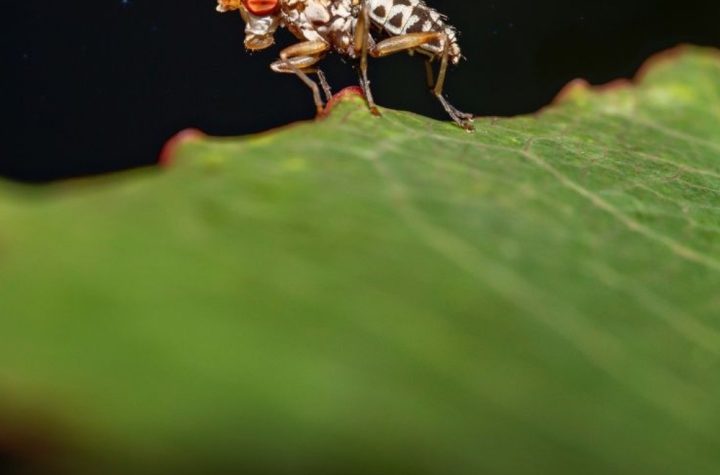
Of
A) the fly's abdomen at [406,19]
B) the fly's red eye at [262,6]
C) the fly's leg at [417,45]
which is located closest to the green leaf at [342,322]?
the fly's leg at [417,45]

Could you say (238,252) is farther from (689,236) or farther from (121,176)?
(689,236)

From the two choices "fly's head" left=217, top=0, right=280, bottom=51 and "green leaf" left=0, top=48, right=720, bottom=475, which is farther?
"fly's head" left=217, top=0, right=280, bottom=51

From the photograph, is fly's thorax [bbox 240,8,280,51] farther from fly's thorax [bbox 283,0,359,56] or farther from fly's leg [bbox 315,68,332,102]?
fly's leg [bbox 315,68,332,102]

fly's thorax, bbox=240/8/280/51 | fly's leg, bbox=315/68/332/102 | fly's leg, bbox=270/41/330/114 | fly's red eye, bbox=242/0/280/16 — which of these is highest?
fly's red eye, bbox=242/0/280/16

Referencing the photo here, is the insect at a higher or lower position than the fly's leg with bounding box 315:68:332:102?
higher

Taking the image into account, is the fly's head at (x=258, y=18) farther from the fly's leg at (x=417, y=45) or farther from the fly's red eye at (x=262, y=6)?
the fly's leg at (x=417, y=45)

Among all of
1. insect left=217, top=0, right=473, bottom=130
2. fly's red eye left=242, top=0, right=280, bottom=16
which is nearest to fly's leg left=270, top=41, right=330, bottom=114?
insect left=217, top=0, right=473, bottom=130
